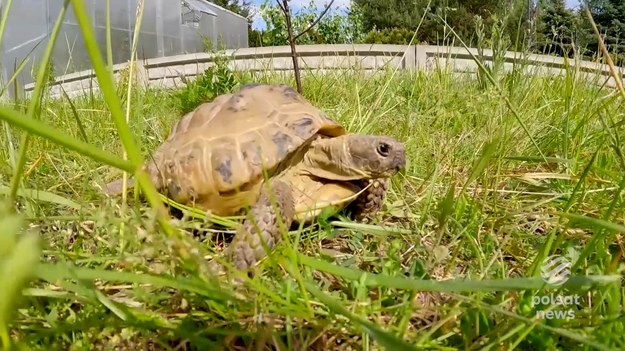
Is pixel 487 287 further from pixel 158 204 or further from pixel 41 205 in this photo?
pixel 41 205

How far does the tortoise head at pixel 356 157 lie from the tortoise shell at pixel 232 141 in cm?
5

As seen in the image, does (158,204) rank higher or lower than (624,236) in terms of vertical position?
higher

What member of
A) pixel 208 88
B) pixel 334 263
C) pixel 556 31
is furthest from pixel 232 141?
pixel 556 31

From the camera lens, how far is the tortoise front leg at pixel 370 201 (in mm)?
1003

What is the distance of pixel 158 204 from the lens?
40 centimetres

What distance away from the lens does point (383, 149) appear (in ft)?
3.12

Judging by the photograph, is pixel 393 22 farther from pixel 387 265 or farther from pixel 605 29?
pixel 387 265

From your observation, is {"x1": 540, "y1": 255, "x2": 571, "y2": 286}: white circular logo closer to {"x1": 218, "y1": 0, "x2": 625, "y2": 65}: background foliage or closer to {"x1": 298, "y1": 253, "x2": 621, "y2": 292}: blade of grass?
{"x1": 298, "y1": 253, "x2": 621, "y2": 292}: blade of grass

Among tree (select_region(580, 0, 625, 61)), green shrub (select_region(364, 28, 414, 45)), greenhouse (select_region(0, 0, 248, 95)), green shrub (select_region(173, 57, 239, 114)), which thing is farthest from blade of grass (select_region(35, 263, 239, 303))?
green shrub (select_region(364, 28, 414, 45))

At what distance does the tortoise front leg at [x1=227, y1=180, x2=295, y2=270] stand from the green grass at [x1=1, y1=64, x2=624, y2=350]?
4cm

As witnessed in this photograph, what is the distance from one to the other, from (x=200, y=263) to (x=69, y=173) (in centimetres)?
86

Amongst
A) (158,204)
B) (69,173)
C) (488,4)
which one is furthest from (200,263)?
(488,4)

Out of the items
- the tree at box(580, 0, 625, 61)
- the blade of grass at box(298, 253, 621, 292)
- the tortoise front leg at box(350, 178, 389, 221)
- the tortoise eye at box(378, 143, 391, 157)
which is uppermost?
the tree at box(580, 0, 625, 61)

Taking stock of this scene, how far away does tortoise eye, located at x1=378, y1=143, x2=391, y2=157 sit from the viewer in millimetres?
944
